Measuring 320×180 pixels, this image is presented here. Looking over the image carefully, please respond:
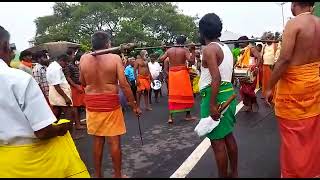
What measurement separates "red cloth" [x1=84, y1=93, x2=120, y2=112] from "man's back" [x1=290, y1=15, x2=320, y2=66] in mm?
2179

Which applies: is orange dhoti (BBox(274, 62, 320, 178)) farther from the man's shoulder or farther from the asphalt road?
the man's shoulder

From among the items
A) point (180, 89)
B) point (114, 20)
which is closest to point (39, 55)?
point (180, 89)

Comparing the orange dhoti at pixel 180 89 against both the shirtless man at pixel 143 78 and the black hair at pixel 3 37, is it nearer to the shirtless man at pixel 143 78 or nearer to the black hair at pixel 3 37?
the shirtless man at pixel 143 78

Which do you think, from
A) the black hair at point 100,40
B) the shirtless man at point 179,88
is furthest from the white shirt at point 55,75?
the black hair at point 100,40

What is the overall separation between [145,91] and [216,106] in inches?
282

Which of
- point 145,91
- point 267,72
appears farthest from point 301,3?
point 145,91

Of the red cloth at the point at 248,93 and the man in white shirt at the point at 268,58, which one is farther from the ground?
the man in white shirt at the point at 268,58

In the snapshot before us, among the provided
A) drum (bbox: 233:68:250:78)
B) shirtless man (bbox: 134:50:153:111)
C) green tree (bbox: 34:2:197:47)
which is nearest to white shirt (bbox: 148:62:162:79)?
shirtless man (bbox: 134:50:153:111)

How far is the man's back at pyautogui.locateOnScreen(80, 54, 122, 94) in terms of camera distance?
4.89 meters

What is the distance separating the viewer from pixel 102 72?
4.90 metres

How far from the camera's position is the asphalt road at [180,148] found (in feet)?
17.1

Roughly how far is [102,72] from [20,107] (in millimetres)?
2161

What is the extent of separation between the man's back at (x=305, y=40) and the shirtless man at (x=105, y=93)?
2.06 meters

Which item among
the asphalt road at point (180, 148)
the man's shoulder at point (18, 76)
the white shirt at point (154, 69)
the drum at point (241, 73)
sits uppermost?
the man's shoulder at point (18, 76)
